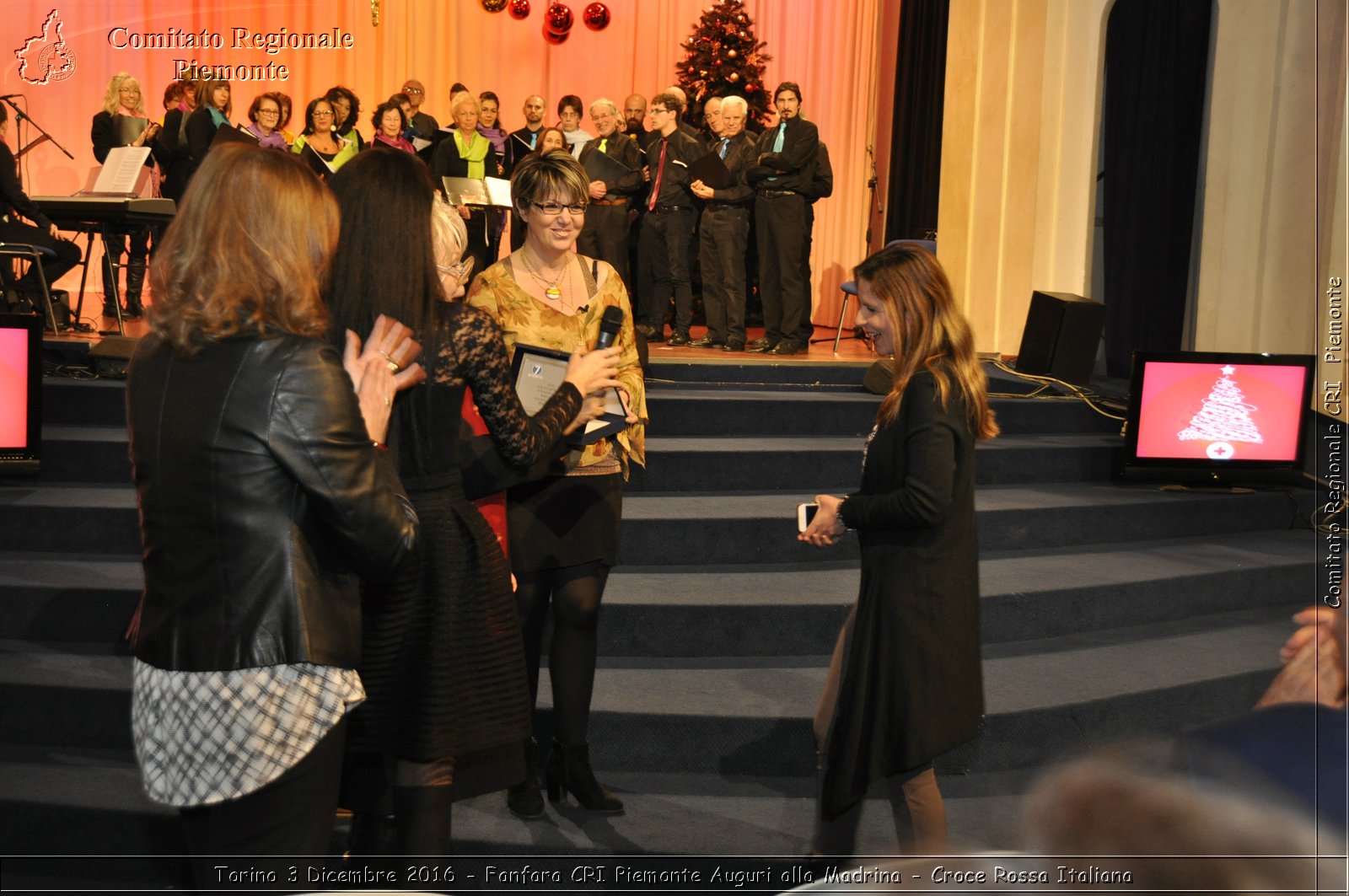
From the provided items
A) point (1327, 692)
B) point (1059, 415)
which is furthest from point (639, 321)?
point (1327, 692)

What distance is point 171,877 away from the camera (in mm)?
3164

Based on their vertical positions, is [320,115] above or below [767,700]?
above

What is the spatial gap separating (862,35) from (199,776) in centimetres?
1288

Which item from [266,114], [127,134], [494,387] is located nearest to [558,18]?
[266,114]

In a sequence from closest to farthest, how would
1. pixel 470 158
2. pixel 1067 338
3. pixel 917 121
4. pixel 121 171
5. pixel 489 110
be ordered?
pixel 1067 338 → pixel 121 171 → pixel 470 158 → pixel 489 110 → pixel 917 121

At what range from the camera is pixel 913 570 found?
263 centimetres

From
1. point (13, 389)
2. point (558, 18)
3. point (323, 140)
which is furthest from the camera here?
point (558, 18)

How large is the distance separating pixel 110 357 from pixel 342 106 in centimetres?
433

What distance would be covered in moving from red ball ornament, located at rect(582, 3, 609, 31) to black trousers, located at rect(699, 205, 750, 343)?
5.20 meters

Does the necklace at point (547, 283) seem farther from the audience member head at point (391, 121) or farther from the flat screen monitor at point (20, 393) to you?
the audience member head at point (391, 121)

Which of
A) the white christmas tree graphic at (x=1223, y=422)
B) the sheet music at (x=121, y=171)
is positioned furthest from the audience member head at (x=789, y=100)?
the sheet music at (x=121, y=171)

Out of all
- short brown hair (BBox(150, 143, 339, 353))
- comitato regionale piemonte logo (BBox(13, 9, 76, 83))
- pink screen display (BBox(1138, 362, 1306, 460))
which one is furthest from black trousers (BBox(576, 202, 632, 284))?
short brown hair (BBox(150, 143, 339, 353))

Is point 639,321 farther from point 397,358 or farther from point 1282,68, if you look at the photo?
point 397,358

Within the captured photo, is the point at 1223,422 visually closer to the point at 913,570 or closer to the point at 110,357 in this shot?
the point at 913,570
